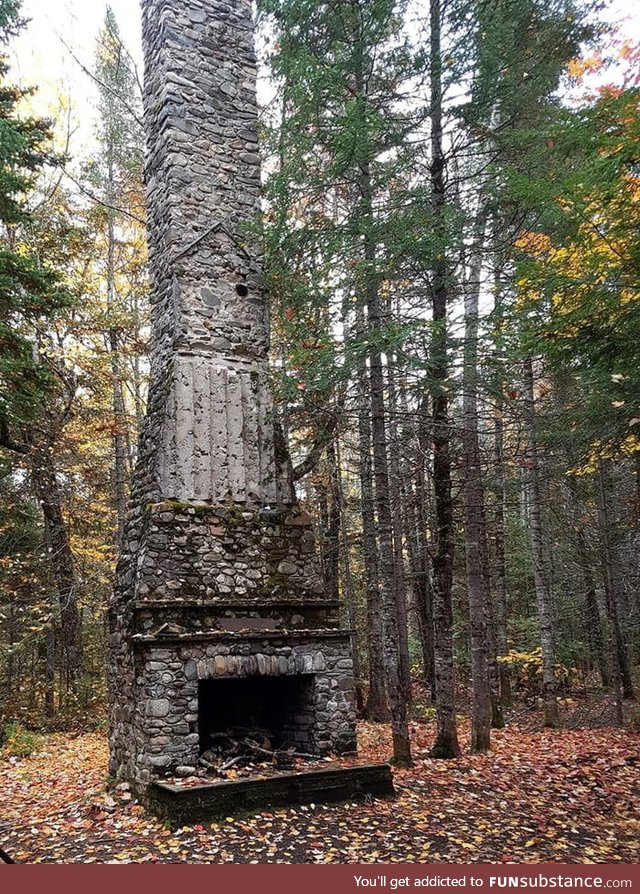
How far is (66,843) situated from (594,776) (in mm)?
5163

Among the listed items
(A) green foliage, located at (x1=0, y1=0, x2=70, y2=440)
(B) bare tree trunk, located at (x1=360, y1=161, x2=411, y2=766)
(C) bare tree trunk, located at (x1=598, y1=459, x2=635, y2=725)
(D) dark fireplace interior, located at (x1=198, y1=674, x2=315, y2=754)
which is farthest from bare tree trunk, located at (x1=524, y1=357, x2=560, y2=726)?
(A) green foliage, located at (x1=0, y1=0, x2=70, y2=440)

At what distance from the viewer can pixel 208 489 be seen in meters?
7.62

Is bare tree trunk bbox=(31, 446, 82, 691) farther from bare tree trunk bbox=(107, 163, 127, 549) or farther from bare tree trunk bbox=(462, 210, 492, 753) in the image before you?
bare tree trunk bbox=(462, 210, 492, 753)

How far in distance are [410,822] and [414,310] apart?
648 cm

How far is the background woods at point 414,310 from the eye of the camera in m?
5.79

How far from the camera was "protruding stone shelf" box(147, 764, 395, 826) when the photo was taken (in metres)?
5.74

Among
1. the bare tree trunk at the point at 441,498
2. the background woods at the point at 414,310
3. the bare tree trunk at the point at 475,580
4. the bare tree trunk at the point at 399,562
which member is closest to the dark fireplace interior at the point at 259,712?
the background woods at the point at 414,310

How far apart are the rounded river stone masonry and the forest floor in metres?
0.79

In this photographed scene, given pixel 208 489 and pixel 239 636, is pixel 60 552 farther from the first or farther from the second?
pixel 239 636

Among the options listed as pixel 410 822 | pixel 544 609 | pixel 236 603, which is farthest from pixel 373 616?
pixel 410 822

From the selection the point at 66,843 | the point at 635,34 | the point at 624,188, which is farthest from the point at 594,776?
the point at 635,34

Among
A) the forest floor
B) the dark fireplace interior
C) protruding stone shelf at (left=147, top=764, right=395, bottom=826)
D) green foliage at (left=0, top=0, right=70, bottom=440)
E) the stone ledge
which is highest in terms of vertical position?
green foliage at (left=0, top=0, right=70, bottom=440)

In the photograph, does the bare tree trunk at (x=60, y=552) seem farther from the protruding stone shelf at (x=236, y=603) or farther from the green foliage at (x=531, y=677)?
the green foliage at (x=531, y=677)

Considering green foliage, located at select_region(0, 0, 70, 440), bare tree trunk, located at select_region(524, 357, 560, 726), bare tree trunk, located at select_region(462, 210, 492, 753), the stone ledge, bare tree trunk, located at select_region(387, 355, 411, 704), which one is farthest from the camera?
bare tree trunk, located at select_region(387, 355, 411, 704)
